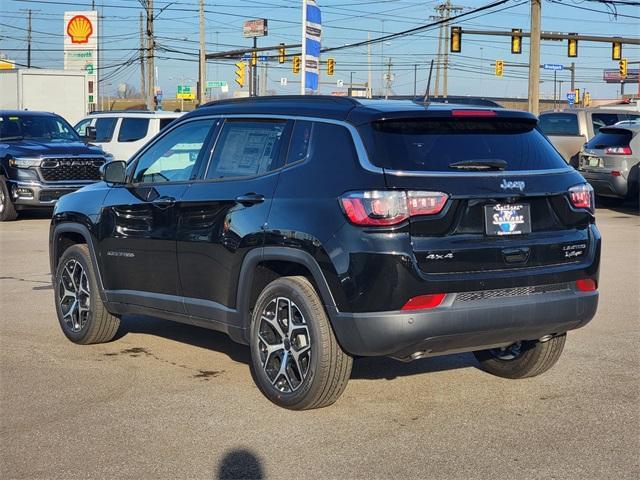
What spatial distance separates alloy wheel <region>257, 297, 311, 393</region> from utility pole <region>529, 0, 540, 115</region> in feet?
84.7

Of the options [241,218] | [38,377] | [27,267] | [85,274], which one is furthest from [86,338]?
[27,267]

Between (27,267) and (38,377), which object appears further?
→ (27,267)

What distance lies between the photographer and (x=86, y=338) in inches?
292

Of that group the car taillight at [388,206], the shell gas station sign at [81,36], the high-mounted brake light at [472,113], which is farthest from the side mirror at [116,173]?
the shell gas station sign at [81,36]

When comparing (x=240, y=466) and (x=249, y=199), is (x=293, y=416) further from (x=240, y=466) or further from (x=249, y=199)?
(x=249, y=199)

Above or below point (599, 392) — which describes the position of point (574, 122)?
above

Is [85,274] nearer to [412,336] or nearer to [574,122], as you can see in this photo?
[412,336]

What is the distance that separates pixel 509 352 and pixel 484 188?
1597mm

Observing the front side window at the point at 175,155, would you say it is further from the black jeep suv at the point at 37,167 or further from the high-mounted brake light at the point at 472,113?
the black jeep suv at the point at 37,167

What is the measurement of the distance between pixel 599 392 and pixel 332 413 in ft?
5.87

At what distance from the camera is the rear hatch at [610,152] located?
736 inches

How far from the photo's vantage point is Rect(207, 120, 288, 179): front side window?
5957mm

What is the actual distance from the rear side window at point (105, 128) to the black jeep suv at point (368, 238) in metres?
15.1

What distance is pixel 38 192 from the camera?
16.8m
